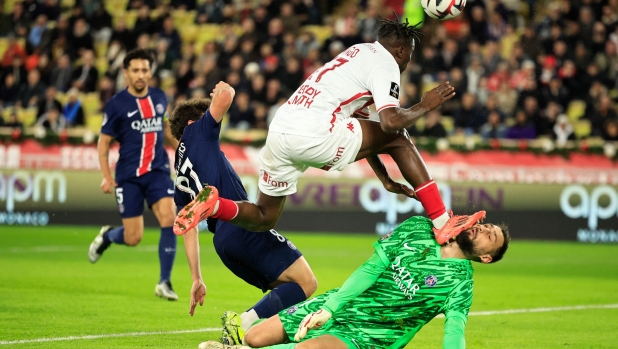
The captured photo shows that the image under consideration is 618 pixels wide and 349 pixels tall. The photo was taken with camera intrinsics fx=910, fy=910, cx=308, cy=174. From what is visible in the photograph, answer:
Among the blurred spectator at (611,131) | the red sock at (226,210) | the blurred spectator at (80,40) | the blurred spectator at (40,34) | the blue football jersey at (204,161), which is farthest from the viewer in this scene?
the blurred spectator at (40,34)

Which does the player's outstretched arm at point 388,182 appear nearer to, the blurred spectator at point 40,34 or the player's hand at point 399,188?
the player's hand at point 399,188

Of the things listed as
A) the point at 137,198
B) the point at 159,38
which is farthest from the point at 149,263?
the point at 159,38

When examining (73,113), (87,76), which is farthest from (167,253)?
(87,76)

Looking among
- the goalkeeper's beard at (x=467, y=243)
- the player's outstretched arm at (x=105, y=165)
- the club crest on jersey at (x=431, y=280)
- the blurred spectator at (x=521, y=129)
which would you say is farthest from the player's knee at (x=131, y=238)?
the blurred spectator at (x=521, y=129)

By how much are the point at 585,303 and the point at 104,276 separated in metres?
5.58

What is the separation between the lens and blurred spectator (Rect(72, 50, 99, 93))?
19875 mm

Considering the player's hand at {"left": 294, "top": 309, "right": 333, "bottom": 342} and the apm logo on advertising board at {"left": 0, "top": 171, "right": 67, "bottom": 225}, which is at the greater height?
the player's hand at {"left": 294, "top": 309, "right": 333, "bottom": 342}

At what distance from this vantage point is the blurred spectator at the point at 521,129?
16.7m

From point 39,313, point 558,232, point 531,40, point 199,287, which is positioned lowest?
point 558,232

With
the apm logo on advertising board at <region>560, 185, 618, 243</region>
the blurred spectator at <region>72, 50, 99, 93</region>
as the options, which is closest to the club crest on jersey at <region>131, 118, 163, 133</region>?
the apm logo on advertising board at <region>560, 185, 618, 243</region>

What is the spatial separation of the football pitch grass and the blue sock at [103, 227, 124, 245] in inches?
19.2

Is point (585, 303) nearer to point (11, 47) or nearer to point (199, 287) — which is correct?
point (199, 287)

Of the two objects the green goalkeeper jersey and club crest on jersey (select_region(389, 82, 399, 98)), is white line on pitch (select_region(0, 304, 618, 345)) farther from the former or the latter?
club crest on jersey (select_region(389, 82, 399, 98))

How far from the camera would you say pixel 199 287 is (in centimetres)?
625
